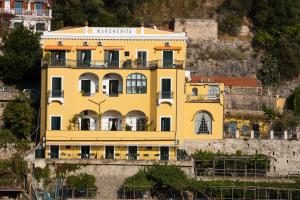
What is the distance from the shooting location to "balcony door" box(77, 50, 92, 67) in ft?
269

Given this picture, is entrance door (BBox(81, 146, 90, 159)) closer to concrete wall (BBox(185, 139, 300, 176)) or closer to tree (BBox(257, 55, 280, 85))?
concrete wall (BBox(185, 139, 300, 176))

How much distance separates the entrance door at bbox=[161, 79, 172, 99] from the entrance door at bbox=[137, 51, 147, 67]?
2156 mm

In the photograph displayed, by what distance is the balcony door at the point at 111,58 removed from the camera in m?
82.3

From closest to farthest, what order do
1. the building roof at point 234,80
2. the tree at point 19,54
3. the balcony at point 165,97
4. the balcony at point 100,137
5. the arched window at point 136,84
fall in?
the balcony at point 100,137
the balcony at point 165,97
the arched window at point 136,84
the tree at point 19,54
the building roof at point 234,80

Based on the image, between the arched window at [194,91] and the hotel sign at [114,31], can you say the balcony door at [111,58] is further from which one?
the arched window at [194,91]

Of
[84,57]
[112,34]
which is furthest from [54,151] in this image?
[112,34]

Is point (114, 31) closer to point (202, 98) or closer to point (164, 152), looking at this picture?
point (202, 98)

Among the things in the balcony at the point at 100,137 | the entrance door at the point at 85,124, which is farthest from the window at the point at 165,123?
the entrance door at the point at 85,124

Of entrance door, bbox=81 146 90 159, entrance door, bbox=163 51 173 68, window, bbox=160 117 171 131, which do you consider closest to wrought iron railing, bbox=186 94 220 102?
window, bbox=160 117 171 131

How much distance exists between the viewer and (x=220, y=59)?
95.6m

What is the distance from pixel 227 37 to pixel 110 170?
24.5 meters

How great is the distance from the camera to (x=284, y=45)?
95375 mm

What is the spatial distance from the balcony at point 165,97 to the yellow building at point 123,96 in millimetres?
63

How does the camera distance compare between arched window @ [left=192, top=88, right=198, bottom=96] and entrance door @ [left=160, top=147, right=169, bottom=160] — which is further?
arched window @ [left=192, top=88, right=198, bottom=96]
